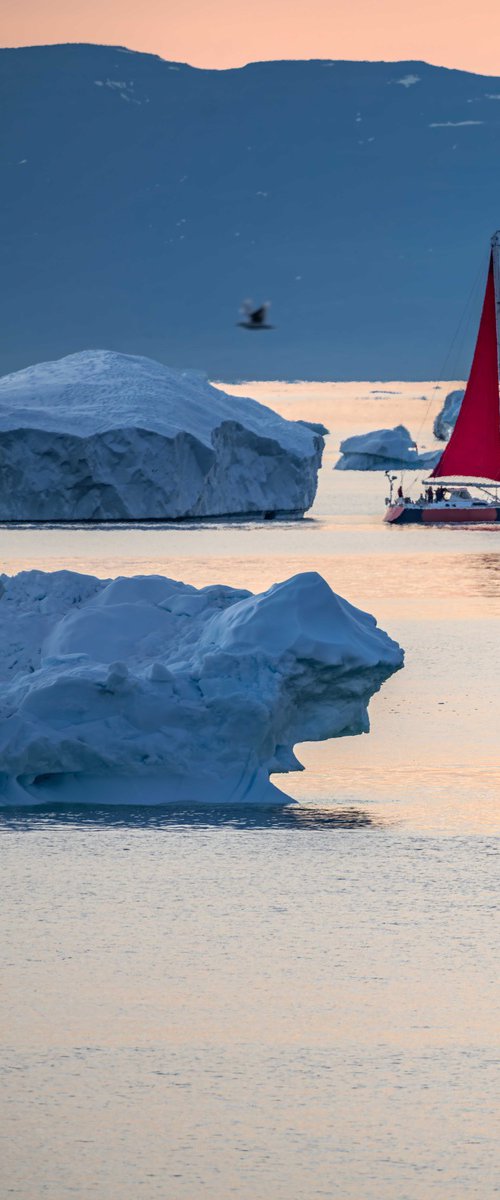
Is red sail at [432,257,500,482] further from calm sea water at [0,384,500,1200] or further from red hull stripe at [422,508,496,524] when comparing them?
calm sea water at [0,384,500,1200]

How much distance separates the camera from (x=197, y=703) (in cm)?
1332

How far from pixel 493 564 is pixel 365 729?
26.3 meters

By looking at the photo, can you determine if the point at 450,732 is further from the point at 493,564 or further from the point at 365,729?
the point at 493,564

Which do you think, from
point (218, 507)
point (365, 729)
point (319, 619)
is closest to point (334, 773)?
point (365, 729)

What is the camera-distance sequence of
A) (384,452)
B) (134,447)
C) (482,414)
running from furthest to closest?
(384,452) < (482,414) < (134,447)

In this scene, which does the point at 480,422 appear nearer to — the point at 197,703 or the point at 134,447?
the point at 134,447

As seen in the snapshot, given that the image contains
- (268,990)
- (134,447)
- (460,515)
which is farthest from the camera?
(460,515)

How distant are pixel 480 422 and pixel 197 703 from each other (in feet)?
122

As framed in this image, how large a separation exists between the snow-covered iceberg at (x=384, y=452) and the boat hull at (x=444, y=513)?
29.2 meters

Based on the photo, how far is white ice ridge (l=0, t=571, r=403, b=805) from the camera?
43.3 feet

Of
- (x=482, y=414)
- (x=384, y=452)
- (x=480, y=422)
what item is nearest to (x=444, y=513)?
(x=480, y=422)

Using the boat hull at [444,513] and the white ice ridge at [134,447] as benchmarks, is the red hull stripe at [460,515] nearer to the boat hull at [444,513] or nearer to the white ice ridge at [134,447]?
the boat hull at [444,513]

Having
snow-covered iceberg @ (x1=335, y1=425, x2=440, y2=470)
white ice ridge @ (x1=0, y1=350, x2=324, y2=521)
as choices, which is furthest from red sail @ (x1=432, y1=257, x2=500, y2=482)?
snow-covered iceberg @ (x1=335, y1=425, x2=440, y2=470)

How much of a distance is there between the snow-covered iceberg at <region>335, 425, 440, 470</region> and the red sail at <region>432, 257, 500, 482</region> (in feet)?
110
